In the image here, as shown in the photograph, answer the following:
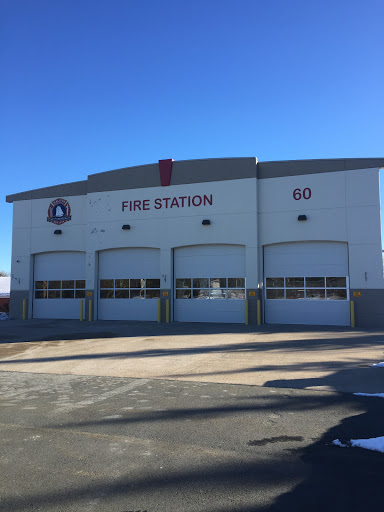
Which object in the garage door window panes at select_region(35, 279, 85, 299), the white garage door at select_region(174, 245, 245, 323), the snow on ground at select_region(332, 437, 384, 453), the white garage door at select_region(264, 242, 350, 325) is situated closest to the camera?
the snow on ground at select_region(332, 437, 384, 453)

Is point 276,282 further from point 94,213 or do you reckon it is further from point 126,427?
point 126,427

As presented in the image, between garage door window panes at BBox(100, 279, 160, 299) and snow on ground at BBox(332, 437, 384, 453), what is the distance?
1714 cm

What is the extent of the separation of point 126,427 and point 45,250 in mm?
20539

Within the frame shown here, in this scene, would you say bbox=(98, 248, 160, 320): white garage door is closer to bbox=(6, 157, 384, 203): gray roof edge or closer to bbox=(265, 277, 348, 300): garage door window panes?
bbox=(6, 157, 384, 203): gray roof edge

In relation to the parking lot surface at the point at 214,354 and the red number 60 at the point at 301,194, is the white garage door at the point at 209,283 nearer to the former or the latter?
the parking lot surface at the point at 214,354

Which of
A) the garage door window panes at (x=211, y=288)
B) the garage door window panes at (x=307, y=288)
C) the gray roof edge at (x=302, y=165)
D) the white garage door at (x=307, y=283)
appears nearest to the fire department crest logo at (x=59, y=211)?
the gray roof edge at (x=302, y=165)

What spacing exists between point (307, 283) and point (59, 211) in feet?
48.7

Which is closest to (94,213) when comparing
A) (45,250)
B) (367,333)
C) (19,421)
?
(45,250)

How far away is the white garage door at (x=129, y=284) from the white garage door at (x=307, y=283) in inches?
238

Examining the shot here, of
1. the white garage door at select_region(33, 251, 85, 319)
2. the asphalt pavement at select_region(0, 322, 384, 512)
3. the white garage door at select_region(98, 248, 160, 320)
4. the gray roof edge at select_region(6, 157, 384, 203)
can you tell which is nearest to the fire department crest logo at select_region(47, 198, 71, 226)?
the white garage door at select_region(33, 251, 85, 319)

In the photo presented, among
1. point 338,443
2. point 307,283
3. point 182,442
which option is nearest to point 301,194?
point 307,283

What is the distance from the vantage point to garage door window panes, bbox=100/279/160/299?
2170 centimetres

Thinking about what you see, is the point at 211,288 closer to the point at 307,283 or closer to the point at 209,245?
the point at 209,245

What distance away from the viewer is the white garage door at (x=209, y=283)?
20078 millimetres
